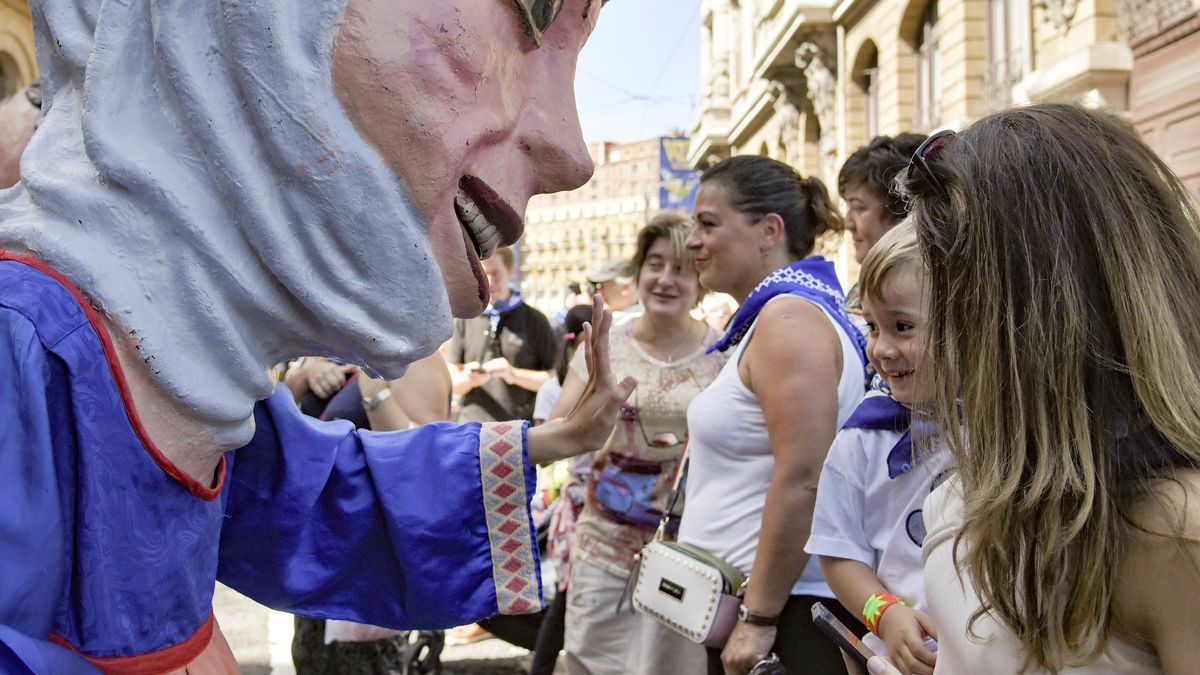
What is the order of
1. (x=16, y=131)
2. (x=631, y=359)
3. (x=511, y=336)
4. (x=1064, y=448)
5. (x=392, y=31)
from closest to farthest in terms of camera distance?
(x=392, y=31)
(x=1064, y=448)
(x=16, y=131)
(x=631, y=359)
(x=511, y=336)

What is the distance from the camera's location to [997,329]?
127 centimetres

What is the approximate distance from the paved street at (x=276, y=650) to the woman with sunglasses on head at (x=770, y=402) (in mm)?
2238

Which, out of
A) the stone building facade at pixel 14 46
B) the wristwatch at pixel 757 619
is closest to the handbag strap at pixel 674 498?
the wristwatch at pixel 757 619

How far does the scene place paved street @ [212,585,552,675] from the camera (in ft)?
15.0

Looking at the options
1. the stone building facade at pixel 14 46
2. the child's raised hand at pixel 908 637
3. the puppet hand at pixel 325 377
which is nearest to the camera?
the child's raised hand at pixel 908 637

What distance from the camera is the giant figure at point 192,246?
980 mm

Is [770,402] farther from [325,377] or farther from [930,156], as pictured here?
[325,377]

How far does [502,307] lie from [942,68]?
11.1 metres

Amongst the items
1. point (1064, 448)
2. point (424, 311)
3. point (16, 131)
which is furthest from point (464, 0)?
point (16, 131)

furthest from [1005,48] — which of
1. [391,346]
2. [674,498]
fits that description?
[391,346]

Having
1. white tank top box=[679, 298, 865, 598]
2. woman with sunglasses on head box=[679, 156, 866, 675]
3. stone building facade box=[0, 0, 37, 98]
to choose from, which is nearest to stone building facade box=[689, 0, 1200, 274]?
woman with sunglasses on head box=[679, 156, 866, 675]

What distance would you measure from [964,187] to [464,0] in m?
0.68

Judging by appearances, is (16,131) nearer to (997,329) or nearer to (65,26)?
(65,26)

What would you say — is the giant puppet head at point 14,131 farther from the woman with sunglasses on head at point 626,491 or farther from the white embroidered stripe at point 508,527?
the woman with sunglasses on head at point 626,491
